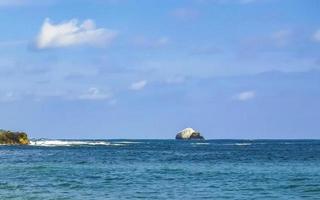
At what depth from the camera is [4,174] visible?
57188 mm

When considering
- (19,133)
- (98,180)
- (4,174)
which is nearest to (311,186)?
(98,180)

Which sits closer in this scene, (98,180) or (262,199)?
(262,199)

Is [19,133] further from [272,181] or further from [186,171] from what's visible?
[272,181]

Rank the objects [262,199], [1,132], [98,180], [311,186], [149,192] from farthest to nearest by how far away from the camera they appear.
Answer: [1,132] < [98,180] < [311,186] < [149,192] < [262,199]

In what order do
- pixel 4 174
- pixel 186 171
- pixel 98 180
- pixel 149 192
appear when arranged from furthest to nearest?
pixel 186 171
pixel 4 174
pixel 98 180
pixel 149 192

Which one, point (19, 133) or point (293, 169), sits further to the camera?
point (19, 133)

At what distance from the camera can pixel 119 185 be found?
48.6m

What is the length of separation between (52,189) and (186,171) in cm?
2250

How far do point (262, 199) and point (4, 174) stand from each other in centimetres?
2583

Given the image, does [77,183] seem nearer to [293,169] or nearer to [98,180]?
[98,180]

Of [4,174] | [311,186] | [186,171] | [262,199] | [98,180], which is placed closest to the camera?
[262,199]

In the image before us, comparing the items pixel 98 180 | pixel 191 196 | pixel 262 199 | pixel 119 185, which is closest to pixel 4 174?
pixel 98 180

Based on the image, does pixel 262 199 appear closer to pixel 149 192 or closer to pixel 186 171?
pixel 149 192

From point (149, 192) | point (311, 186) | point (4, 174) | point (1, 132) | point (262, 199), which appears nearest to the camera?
point (262, 199)
